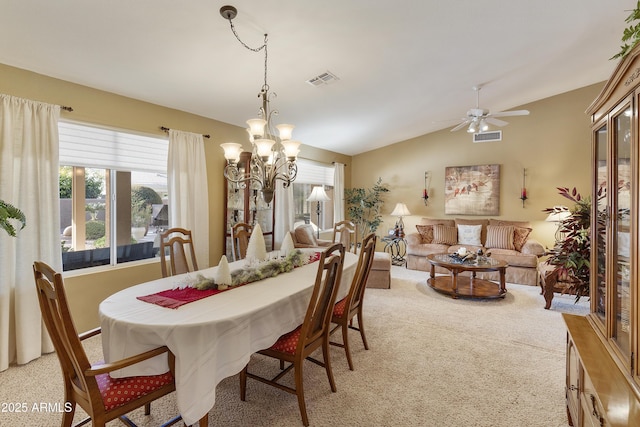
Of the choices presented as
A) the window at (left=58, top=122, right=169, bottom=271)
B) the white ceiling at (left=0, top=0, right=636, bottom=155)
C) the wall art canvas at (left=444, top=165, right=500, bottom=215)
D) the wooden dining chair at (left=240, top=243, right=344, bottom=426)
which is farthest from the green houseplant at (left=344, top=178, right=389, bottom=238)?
the wooden dining chair at (left=240, top=243, right=344, bottom=426)

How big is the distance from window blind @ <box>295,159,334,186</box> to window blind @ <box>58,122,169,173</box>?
2655 mm

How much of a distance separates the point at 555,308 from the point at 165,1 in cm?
529

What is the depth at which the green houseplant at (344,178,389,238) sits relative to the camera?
276 inches

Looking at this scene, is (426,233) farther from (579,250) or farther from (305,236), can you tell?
(579,250)

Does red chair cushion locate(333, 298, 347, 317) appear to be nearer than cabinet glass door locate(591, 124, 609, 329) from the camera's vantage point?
No

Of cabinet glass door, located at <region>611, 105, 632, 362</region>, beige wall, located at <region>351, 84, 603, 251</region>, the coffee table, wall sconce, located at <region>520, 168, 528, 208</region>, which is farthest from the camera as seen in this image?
wall sconce, located at <region>520, 168, 528, 208</region>

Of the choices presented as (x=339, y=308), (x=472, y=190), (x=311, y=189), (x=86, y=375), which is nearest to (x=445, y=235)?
(x=472, y=190)

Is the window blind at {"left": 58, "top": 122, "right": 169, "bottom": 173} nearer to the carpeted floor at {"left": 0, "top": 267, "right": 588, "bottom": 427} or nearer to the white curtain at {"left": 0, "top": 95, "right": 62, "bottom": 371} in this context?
the white curtain at {"left": 0, "top": 95, "right": 62, "bottom": 371}

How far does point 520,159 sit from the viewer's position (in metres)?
5.84

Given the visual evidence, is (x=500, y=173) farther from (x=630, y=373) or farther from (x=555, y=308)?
(x=630, y=373)

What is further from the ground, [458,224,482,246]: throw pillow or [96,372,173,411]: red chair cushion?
[458,224,482,246]: throw pillow

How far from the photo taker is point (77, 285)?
2947mm

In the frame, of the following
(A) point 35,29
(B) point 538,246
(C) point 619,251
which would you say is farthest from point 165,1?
(B) point 538,246

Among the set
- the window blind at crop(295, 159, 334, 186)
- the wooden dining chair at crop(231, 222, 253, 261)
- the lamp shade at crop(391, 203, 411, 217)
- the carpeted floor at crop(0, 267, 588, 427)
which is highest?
the window blind at crop(295, 159, 334, 186)
